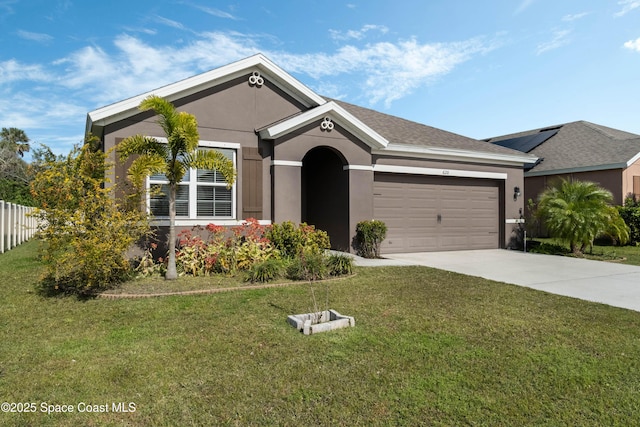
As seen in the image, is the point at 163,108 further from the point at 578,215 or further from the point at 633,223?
the point at 633,223

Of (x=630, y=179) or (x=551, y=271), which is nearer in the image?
(x=551, y=271)

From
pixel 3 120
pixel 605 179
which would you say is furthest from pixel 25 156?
pixel 605 179

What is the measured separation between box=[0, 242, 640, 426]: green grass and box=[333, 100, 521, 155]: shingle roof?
7.35 meters

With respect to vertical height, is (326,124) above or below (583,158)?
below

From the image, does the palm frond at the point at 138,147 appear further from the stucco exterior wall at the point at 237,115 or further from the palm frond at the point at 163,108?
the stucco exterior wall at the point at 237,115

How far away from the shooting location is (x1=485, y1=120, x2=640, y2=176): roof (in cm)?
1741

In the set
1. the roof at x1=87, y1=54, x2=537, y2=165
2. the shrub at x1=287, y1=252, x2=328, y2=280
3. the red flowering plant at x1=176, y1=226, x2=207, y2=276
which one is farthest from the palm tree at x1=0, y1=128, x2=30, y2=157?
the shrub at x1=287, y1=252, x2=328, y2=280

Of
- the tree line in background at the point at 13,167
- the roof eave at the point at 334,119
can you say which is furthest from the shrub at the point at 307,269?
the tree line in background at the point at 13,167

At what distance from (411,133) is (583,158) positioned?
34.7ft

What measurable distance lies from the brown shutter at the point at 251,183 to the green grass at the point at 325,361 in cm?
389

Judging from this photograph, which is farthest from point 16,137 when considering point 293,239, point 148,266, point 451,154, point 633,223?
point 633,223

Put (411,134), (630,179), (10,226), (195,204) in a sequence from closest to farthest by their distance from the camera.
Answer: (195,204)
(411,134)
(10,226)
(630,179)

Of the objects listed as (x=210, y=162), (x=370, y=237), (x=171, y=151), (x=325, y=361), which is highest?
(x=171, y=151)

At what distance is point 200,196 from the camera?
9.63m
